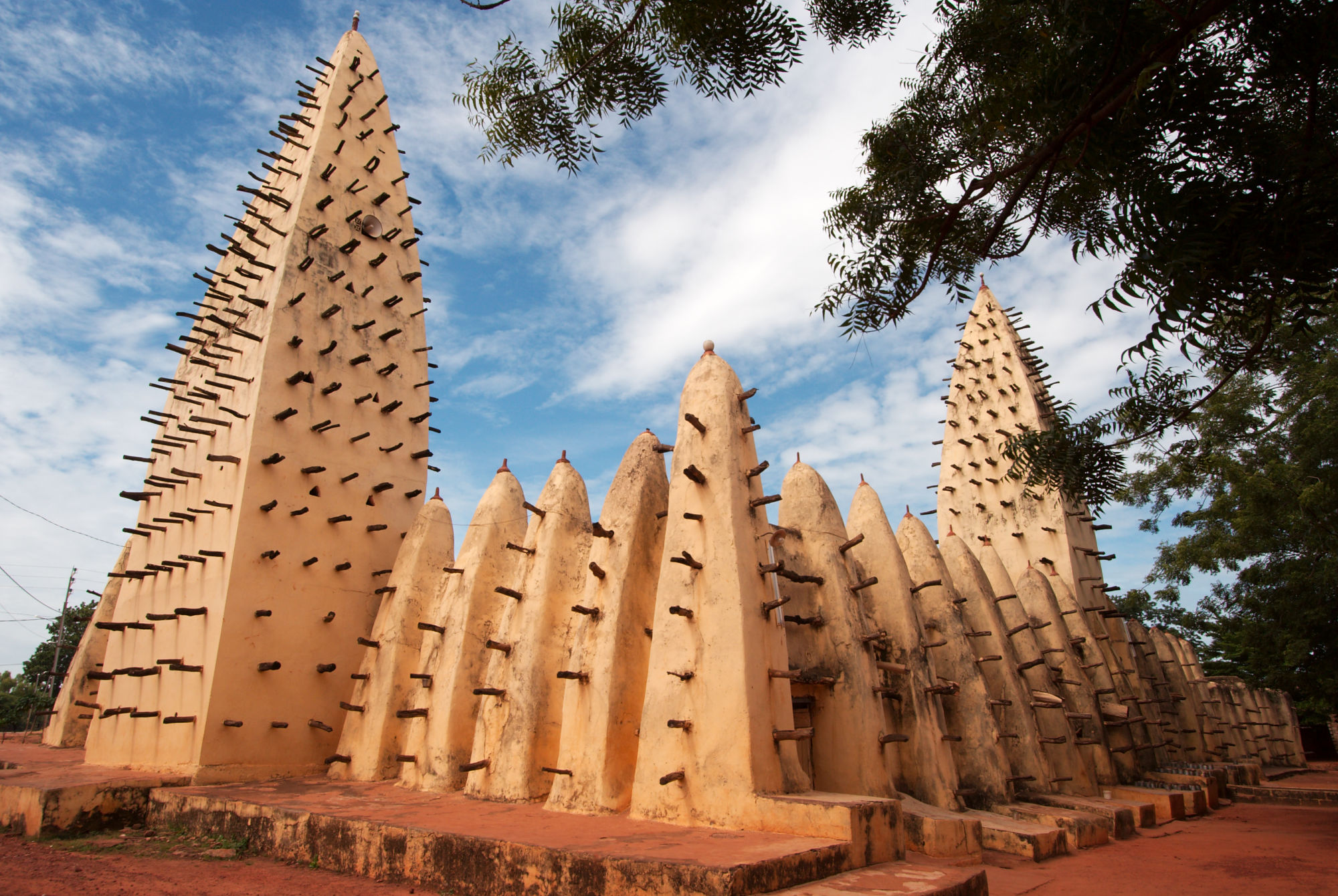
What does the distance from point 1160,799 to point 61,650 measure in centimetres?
4093

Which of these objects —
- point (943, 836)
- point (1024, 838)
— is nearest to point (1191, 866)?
point (1024, 838)

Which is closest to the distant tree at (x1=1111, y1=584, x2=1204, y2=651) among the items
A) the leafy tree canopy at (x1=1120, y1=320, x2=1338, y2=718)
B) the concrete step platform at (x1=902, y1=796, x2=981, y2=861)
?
the leafy tree canopy at (x1=1120, y1=320, x2=1338, y2=718)

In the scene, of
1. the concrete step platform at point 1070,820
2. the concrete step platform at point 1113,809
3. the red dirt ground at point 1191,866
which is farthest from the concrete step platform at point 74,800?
the concrete step platform at point 1113,809

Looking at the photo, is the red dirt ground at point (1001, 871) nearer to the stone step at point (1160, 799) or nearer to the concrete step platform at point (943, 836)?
the concrete step platform at point (943, 836)

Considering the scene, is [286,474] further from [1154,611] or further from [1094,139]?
[1154,611]

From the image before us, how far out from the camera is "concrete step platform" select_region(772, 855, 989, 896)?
17.4 ft

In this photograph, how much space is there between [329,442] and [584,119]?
7.81m

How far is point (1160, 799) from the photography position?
509 inches

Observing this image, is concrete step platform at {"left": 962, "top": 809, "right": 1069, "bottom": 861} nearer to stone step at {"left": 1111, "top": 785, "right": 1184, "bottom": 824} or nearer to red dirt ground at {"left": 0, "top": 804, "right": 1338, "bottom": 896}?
red dirt ground at {"left": 0, "top": 804, "right": 1338, "bottom": 896}

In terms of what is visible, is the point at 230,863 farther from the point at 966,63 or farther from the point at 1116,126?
the point at 966,63

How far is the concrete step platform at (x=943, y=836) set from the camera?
7.93 m

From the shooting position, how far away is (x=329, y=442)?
12609mm

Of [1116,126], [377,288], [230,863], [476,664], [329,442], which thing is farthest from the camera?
[377,288]

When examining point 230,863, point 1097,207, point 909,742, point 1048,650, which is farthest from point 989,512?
point 230,863
